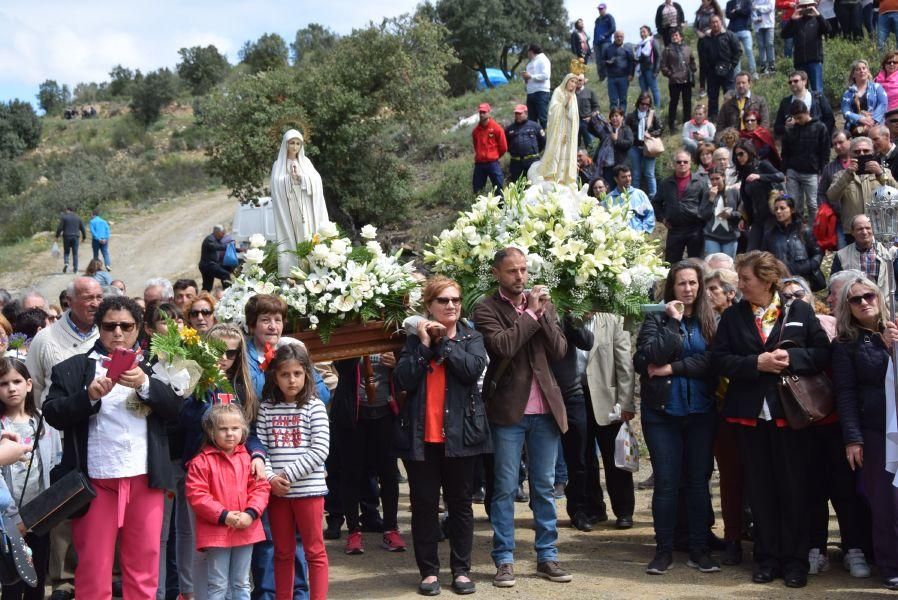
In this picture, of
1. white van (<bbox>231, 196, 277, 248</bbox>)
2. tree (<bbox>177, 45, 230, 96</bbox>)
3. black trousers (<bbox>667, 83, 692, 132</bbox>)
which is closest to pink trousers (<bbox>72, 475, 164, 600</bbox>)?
black trousers (<bbox>667, 83, 692, 132</bbox>)

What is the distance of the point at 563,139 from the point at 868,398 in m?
3.96

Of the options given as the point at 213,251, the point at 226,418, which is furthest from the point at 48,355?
the point at 213,251

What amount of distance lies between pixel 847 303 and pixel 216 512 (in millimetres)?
4281

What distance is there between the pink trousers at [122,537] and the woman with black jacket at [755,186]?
8.22 metres

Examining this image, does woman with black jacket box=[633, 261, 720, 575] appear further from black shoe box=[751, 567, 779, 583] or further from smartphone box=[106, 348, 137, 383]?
smartphone box=[106, 348, 137, 383]

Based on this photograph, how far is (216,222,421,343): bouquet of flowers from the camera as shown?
732cm

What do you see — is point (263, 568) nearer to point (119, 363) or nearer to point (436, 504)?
point (436, 504)

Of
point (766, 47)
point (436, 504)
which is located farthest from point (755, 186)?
point (766, 47)

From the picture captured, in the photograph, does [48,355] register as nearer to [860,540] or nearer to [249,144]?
[860,540]

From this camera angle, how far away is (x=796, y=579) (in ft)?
23.8

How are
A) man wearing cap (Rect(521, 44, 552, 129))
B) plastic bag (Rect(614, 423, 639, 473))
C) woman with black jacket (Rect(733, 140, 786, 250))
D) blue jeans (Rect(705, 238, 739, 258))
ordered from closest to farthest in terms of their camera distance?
1. plastic bag (Rect(614, 423, 639, 473))
2. woman with black jacket (Rect(733, 140, 786, 250))
3. blue jeans (Rect(705, 238, 739, 258))
4. man wearing cap (Rect(521, 44, 552, 129))

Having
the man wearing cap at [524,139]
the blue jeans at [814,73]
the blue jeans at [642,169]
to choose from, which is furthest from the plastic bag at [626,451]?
the blue jeans at [814,73]

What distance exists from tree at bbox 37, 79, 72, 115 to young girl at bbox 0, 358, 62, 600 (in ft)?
233

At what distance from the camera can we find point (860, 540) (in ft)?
24.7
